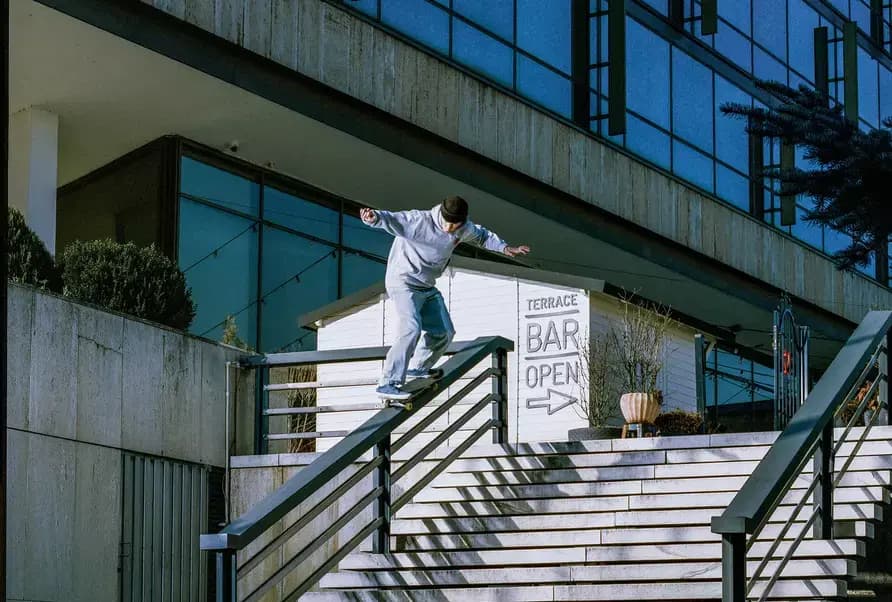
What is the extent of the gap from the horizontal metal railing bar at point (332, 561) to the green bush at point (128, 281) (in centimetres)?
638

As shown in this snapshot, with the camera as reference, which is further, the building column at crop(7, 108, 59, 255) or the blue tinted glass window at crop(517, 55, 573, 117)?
the blue tinted glass window at crop(517, 55, 573, 117)

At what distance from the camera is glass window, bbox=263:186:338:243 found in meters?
24.6

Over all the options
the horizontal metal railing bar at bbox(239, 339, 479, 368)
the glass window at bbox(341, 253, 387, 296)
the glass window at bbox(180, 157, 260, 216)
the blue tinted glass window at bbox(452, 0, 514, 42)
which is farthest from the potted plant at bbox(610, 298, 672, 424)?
the blue tinted glass window at bbox(452, 0, 514, 42)

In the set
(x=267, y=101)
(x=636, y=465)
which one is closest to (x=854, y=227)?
(x=636, y=465)

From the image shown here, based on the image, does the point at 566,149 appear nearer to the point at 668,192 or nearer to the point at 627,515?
the point at 668,192

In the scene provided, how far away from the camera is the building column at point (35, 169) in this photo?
2144cm

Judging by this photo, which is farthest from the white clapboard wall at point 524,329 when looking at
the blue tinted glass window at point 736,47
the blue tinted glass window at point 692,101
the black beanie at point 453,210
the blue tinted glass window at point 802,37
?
the blue tinted glass window at point 802,37

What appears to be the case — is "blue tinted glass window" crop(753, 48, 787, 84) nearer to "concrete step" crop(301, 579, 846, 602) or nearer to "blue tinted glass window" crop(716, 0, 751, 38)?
"blue tinted glass window" crop(716, 0, 751, 38)

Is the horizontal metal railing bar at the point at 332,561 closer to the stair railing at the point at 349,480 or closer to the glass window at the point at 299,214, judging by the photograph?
the stair railing at the point at 349,480

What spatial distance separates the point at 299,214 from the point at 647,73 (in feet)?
28.1

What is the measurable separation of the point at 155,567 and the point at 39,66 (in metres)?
9.13

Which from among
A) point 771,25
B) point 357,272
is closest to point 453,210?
point 357,272

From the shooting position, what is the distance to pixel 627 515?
1118cm

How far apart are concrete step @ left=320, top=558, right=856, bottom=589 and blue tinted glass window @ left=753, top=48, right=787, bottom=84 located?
2510cm
